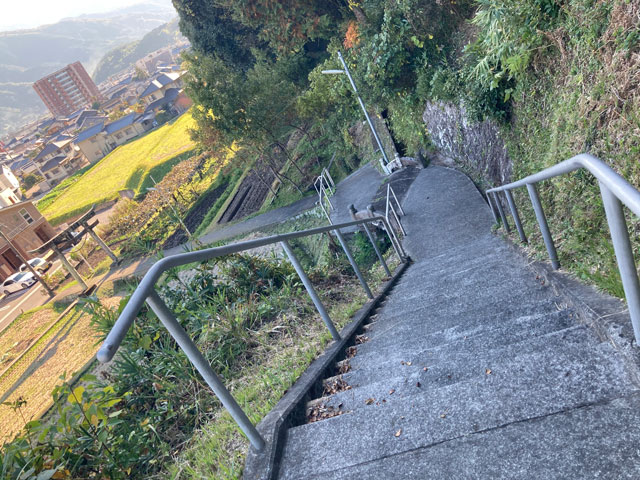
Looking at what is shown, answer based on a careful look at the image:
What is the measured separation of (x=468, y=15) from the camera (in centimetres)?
988

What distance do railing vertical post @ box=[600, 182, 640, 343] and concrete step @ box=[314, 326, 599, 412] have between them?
10.7 inches

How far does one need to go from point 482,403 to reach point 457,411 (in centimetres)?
11

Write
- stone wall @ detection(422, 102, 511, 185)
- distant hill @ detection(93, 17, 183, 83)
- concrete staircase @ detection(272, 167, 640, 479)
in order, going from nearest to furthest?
concrete staircase @ detection(272, 167, 640, 479), stone wall @ detection(422, 102, 511, 185), distant hill @ detection(93, 17, 183, 83)

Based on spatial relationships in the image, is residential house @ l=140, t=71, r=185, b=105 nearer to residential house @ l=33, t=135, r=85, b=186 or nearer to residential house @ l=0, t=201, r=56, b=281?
residential house @ l=33, t=135, r=85, b=186

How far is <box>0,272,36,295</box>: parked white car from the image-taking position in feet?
96.6

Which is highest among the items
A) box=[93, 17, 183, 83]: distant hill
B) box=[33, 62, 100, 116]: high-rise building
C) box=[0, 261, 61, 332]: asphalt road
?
box=[93, 17, 183, 83]: distant hill

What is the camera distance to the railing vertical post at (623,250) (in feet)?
4.56

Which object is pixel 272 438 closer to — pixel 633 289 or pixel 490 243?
pixel 633 289

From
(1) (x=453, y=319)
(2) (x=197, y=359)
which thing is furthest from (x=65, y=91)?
(2) (x=197, y=359)

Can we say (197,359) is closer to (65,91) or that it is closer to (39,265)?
(39,265)

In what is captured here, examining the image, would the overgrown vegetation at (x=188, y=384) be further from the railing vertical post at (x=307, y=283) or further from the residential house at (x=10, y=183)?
the residential house at (x=10, y=183)

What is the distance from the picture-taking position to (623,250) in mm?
1478

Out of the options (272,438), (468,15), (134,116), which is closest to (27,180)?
(134,116)

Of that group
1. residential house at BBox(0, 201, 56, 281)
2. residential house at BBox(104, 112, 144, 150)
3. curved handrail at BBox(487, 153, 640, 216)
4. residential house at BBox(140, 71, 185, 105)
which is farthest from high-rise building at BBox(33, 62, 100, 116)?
curved handrail at BBox(487, 153, 640, 216)
